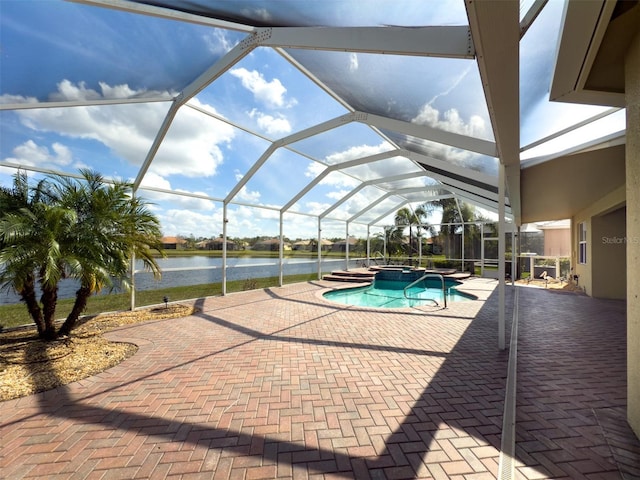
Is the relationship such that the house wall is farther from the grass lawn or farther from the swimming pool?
the grass lawn

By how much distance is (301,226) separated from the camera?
48.6 ft

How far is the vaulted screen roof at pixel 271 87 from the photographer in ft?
10.7

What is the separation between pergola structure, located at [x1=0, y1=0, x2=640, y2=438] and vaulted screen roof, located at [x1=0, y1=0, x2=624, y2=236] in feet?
0.09

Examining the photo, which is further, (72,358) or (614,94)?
(72,358)

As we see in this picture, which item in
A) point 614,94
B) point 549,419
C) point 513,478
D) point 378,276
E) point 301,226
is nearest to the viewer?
point 513,478

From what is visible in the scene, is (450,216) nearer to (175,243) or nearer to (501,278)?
(501,278)

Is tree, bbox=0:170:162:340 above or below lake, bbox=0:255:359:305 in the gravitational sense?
above

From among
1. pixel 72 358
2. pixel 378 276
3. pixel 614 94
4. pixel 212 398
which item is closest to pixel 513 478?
pixel 212 398

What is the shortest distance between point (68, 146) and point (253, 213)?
6.09 m

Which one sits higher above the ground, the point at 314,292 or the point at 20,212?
the point at 20,212

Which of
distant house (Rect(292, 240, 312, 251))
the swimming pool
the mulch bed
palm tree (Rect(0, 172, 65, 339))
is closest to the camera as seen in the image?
the mulch bed

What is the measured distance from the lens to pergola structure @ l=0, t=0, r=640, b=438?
9.58ft

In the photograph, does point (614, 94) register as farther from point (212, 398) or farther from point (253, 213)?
point (253, 213)

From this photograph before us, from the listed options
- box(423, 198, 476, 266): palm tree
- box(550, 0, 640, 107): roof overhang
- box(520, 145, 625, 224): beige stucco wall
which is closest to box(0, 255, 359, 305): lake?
box(550, 0, 640, 107): roof overhang
